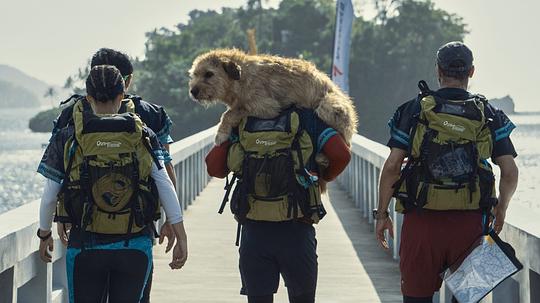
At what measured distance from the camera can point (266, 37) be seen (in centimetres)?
12594

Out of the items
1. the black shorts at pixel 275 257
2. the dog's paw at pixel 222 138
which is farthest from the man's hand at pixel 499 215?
the dog's paw at pixel 222 138

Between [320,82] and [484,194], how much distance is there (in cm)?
100

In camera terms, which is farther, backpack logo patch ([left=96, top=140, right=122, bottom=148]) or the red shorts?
the red shorts

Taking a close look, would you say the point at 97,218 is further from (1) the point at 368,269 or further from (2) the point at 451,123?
(1) the point at 368,269

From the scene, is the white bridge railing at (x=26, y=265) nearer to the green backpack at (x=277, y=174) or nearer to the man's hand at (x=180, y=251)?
the man's hand at (x=180, y=251)

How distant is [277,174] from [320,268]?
5965 millimetres

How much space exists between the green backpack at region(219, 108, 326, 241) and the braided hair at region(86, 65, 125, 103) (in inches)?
31.9

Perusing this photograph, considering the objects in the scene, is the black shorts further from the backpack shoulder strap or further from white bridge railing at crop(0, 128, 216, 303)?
white bridge railing at crop(0, 128, 216, 303)

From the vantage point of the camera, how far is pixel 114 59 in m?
6.83

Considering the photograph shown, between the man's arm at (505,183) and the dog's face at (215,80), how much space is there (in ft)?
4.38

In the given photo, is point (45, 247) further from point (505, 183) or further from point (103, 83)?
point (505, 183)

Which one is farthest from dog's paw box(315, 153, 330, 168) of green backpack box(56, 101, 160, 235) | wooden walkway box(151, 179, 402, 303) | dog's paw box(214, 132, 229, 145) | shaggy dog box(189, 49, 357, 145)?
wooden walkway box(151, 179, 402, 303)

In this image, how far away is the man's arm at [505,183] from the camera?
6426 millimetres

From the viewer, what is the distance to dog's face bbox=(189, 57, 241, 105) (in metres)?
6.66
